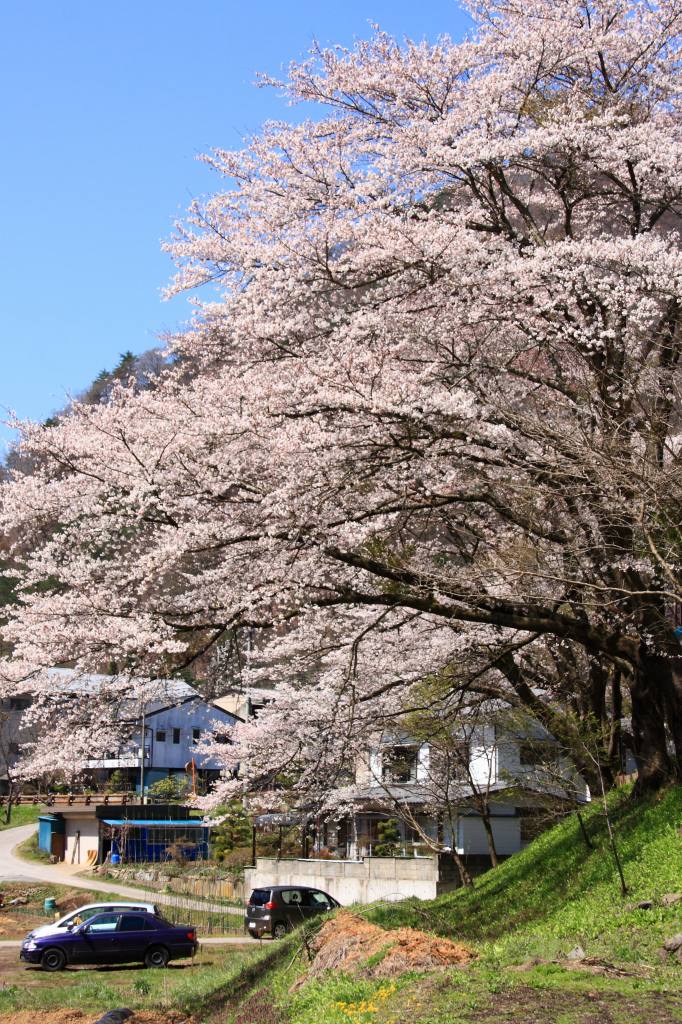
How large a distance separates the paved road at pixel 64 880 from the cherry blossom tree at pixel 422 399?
17878mm

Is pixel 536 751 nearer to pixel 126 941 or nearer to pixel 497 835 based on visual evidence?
pixel 126 941

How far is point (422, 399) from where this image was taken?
10.6m

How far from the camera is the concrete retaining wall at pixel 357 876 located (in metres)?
23.0

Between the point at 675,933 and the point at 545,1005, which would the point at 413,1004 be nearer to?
the point at 545,1005

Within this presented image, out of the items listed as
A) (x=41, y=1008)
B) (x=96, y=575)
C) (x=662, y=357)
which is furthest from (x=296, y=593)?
(x=41, y=1008)

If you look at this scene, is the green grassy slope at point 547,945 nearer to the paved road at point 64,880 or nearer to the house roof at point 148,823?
the paved road at point 64,880

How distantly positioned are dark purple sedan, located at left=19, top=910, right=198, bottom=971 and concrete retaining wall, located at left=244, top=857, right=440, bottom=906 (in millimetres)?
4572

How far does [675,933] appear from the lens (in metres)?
8.76

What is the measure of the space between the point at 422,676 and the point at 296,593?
3835mm

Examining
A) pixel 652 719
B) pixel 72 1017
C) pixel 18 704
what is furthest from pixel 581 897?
pixel 18 704

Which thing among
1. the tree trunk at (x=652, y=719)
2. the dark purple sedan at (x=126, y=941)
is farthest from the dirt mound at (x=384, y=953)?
the dark purple sedan at (x=126, y=941)

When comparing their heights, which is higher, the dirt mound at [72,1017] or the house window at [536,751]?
the house window at [536,751]

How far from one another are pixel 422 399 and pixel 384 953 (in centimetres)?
556

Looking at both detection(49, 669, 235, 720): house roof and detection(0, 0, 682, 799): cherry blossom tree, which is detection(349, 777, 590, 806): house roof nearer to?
detection(0, 0, 682, 799): cherry blossom tree
